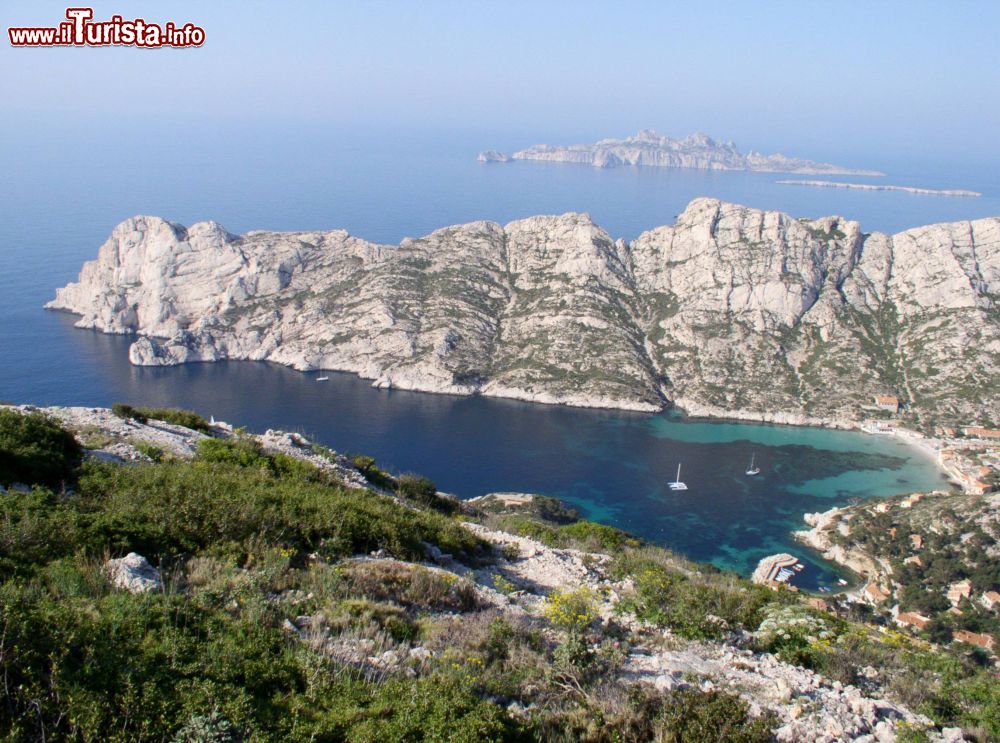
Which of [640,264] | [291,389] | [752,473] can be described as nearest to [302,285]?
[291,389]

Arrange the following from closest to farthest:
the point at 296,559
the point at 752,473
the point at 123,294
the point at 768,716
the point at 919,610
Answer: the point at 768,716 < the point at 296,559 < the point at 919,610 < the point at 752,473 < the point at 123,294

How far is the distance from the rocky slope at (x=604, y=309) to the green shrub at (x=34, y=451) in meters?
57.0

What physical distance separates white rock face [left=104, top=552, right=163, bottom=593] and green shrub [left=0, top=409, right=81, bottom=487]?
3.99 m

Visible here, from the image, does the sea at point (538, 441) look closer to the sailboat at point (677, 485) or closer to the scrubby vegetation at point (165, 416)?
the sailboat at point (677, 485)

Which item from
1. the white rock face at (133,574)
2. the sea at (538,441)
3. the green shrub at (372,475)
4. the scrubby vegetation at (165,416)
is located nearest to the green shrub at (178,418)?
the scrubby vegetation at (165,416)

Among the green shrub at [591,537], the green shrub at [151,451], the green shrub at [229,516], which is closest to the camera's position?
the green shrub at [229,516]

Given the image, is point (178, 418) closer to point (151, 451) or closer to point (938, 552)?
point (151, 451)

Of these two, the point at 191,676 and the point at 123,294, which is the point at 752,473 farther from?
the point at 123,294

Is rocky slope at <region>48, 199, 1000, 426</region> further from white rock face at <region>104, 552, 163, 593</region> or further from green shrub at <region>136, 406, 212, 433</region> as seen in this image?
white rock face at <region>104, 552, 163, 593</region>

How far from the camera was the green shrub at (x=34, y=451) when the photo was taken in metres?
9.27

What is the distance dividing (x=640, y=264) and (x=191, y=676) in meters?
82.9

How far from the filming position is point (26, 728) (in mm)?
3814

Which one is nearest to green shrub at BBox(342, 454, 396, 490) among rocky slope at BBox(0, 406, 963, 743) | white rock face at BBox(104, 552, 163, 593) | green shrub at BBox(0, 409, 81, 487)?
rocky slope at BBox(0, 406, 963, 743)

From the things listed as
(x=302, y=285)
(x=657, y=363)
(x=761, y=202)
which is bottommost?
(x=657, y=363)
